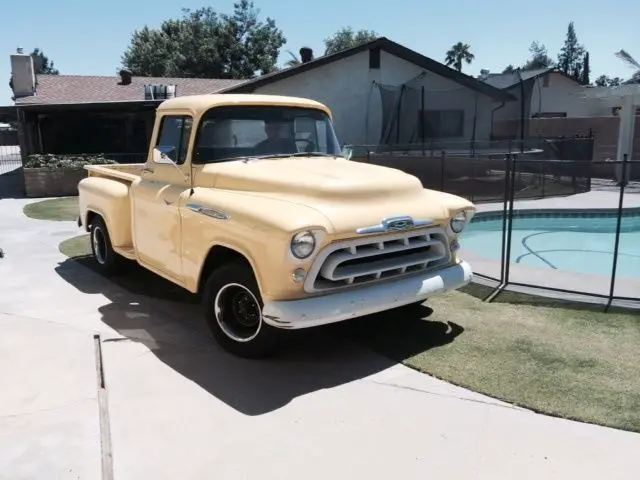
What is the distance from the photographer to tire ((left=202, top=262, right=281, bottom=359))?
14.2ft

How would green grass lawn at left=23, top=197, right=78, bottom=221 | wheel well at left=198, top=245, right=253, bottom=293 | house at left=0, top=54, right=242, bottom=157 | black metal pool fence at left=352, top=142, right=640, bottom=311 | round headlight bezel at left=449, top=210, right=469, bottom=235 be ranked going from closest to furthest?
wheel well at left=198, top=245, right=253, bottom=293, round headlight bezel at left=449, top=210, right=469, bottom=235, black metal pool fence at left=352, top=142, right=640, bottom=311, green grass lawn at left=23, top=197, right=78, bottom=221, house at left=0, top=54, right=242, bottom=157

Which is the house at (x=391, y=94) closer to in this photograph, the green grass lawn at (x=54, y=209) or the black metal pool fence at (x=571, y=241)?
the black metal pool fence at (x=571, y=241)

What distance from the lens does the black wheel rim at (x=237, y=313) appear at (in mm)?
4562

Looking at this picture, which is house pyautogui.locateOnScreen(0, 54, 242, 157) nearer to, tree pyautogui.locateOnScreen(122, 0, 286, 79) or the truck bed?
the truck bed

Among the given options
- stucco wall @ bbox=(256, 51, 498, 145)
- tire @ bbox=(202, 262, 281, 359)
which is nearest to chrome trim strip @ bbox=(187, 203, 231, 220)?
tire @ bbox=(202, 262, 281, 359)

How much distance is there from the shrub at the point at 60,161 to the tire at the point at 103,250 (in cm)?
1050

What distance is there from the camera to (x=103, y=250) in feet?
23.6

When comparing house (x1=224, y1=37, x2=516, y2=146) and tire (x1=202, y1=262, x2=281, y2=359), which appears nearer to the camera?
tire (x1=202, y1=262, x2=281, y2=359)

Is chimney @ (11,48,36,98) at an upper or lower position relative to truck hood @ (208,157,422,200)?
upper

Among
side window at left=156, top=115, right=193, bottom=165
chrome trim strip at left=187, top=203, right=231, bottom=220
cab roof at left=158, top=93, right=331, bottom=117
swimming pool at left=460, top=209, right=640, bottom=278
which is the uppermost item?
cab roof at left=158, top=93, right=331, bottom=117

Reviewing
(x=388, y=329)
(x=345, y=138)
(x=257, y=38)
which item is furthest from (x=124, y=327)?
(x=257, y=38)

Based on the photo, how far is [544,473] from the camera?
305cm

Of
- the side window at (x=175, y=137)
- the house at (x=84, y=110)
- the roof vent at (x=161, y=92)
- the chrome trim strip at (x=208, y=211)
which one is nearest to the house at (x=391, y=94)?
the roof vent at (x=161, y=92)

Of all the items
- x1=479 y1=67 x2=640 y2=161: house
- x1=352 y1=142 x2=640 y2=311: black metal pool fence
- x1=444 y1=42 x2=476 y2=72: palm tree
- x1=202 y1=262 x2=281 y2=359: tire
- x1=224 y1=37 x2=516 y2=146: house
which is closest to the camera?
x1=202 y1=262 x2=281 y2=359: tire
